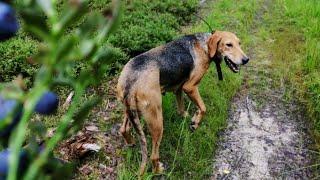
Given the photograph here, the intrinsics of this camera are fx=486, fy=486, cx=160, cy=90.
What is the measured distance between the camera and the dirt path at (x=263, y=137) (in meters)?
4.25

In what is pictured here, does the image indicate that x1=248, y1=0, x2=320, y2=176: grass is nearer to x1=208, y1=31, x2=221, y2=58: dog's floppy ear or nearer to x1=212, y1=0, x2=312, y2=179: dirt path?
x1=212, y1=0, x2=312, y2=179: dirt path

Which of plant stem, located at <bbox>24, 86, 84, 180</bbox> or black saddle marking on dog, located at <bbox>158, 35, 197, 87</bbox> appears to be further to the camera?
black saddle marking on dog, located at <bbox>158, 35, 197, 87</bbox>

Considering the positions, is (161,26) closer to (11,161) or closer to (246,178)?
(246,178)

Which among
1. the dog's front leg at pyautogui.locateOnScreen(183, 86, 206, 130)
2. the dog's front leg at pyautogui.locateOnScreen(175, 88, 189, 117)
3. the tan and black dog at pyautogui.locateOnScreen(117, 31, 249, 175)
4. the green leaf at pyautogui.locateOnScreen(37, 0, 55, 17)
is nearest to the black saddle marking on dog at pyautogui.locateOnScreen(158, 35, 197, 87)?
the tan and black dog at pyautogui.locateOnScreen(117, 31, 249, 175)

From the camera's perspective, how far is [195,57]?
15.4 ft

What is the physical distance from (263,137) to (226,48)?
94 centimetres

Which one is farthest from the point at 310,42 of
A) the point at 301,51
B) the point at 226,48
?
the point at 226,48

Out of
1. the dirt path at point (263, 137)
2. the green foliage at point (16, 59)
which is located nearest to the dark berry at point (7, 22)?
the dirt path at point (263, 137)

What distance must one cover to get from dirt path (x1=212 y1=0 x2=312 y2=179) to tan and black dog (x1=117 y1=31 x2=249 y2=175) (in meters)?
0.47

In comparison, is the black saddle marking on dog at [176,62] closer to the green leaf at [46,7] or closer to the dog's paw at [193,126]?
the dog's paw at [193,126]

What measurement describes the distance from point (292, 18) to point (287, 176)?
3886 millimetres

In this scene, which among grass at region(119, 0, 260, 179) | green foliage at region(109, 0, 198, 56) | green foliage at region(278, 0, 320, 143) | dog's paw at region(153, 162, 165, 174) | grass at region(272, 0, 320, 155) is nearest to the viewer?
dog's paw at region(153, 162, 165, 174)

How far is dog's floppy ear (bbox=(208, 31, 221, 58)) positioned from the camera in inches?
184

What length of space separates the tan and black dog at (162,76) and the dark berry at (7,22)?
3.33 metres
